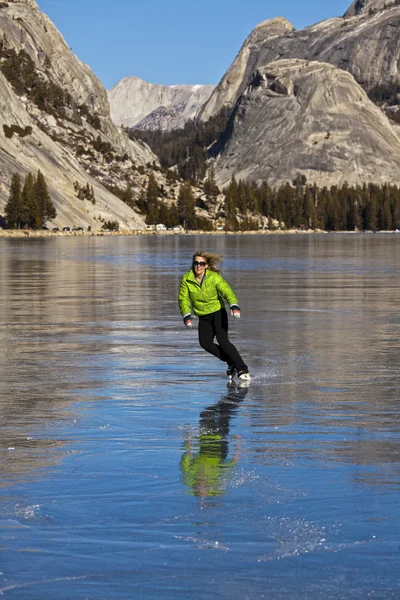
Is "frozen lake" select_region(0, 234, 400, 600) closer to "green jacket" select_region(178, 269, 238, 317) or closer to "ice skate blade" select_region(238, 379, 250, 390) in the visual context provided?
"ice skate blade" select_region(238, 379, 250, 390)

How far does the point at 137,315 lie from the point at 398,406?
15.5m

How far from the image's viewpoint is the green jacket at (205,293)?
16047 millimetres

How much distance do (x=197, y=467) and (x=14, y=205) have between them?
Answer: 147 meters

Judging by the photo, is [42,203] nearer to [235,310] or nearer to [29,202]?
[29,202]

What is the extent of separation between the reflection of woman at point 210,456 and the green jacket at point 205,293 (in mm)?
2470

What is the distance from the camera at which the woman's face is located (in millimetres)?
15672

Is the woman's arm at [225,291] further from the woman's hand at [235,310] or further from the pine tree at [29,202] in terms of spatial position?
the pine tree at [29,202]

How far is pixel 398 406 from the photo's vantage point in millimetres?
13938

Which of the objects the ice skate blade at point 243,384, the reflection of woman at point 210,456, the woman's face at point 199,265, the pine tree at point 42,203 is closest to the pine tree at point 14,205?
the pine tree at point 42,203

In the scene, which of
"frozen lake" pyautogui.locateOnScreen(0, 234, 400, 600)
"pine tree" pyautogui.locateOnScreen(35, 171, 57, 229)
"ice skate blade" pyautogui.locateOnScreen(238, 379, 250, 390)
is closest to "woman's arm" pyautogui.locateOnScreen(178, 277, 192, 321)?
"frozen lake" pyautogui.locateOnScreen(0, 234, 400, 600)

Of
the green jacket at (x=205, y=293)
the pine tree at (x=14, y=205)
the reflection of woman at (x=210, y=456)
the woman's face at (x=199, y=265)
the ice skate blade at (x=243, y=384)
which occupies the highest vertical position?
the pine tree at (x=14, y=205)

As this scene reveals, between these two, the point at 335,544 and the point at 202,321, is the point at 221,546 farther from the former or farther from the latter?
the point at 202,321

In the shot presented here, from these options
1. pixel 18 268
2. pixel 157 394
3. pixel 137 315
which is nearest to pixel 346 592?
pixel 157 394

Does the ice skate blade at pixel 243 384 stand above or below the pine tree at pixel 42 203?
below
